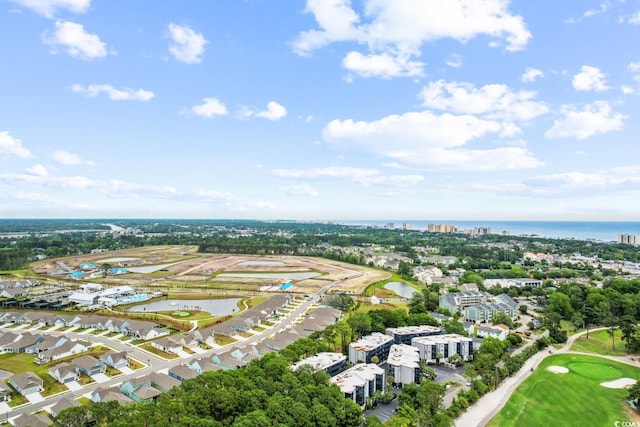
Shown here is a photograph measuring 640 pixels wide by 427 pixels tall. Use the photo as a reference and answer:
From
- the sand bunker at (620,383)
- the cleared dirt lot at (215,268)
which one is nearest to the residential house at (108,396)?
the sand bunker at (620,383)

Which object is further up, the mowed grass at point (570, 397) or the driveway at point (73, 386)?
the mowed grass at point (570, 397)

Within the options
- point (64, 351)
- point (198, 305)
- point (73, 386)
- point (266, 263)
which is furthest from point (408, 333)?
point (266, 263)

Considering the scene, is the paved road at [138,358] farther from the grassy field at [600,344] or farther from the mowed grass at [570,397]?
the grassy field at [600,344]

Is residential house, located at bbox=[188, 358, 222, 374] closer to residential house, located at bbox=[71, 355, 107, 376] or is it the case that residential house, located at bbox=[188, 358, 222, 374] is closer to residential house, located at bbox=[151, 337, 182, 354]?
residential house, located at bbox=[151, 337, 182, 354]

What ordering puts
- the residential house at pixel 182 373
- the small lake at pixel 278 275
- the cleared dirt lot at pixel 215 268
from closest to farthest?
the residential house at pixel 182 373 → the cleared dirt lot at pixel 215 268 → the small lake at pixel 278 275

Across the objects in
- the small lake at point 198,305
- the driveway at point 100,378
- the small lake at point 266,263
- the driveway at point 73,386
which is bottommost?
the small lake at point 198,305

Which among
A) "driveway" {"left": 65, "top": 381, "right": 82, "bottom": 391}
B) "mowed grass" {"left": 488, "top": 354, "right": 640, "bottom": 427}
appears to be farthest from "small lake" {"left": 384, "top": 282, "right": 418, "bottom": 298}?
"driveway" {"left": 65, "top": 381, "right": 82, "bottom": 391}
